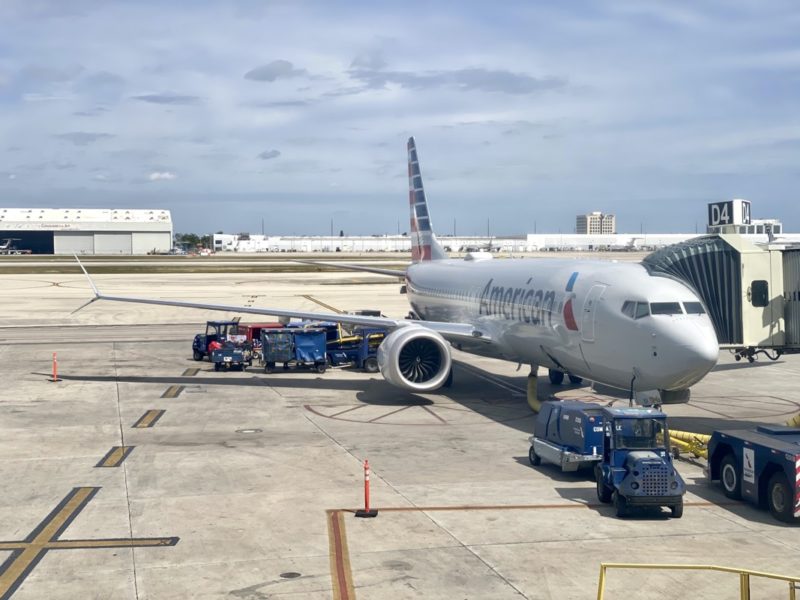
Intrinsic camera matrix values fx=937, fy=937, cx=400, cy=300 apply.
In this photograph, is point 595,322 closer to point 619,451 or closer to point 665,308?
point 665,308

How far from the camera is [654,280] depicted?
84.5ft

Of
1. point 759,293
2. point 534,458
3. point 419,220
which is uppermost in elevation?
point 419,220

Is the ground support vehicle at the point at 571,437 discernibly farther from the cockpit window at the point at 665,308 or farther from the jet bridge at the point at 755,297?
the jet bridge at the point at 755,297

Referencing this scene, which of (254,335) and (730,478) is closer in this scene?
(730,478)

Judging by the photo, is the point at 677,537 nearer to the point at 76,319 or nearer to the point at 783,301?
the point at 783,301

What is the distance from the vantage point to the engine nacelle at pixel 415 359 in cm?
3141

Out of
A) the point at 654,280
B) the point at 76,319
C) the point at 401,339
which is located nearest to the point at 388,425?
the point at 401,339

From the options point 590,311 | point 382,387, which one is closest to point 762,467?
point 590,311

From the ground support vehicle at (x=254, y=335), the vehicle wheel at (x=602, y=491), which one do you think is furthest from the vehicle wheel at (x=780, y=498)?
the ground support vehicle at (x=254, y=335)

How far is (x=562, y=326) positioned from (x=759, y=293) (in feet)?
18.8

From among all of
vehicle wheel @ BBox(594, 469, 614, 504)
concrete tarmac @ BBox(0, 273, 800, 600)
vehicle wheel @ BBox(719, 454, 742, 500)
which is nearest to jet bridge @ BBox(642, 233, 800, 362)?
concrete tarmac @ BBox(0, 273, 800, 600)

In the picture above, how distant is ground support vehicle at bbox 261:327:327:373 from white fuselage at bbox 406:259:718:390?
6.97m

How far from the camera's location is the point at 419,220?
51.4 meters

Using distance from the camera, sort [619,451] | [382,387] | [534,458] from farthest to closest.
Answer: [382,387] → [534,458] → [619,451]
